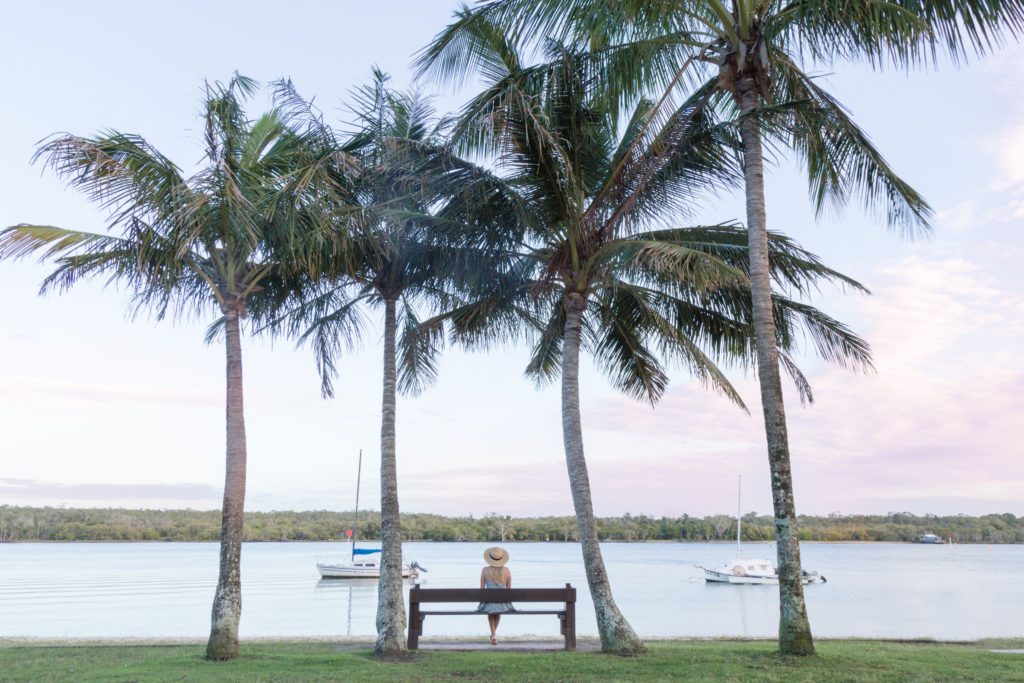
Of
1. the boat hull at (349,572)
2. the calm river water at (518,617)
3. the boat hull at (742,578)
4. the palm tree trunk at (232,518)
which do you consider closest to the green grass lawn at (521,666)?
the palm tree trunk at (232,518)

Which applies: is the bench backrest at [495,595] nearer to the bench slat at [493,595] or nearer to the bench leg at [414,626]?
the bench slat at [493,595]

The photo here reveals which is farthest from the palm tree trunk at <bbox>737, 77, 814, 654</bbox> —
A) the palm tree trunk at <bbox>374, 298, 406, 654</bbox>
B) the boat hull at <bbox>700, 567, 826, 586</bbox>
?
the boat hull at <bbox>700, 567, 826, 586</bbox>

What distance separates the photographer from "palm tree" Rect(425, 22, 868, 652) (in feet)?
36.9

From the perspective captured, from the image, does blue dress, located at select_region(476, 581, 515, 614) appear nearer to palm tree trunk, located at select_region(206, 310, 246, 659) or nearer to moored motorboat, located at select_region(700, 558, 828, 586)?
palm tree trunk, located at select_region(206, 310, 246, 659)

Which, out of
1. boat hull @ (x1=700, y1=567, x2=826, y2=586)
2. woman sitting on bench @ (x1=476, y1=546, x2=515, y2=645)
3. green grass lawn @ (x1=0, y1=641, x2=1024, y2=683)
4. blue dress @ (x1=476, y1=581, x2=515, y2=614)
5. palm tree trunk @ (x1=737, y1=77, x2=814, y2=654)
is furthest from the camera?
boat hull @ (x1=700, y1=567, x2=826, y2=586)

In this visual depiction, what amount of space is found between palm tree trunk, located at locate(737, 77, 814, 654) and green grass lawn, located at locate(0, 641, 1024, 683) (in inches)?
15.4

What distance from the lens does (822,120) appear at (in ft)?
35.6

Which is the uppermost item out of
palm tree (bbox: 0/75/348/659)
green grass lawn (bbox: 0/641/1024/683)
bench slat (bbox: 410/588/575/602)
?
palm tree (bbox: 0/75/348/659)

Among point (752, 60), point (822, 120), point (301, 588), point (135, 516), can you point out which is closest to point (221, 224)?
point (752, 60)

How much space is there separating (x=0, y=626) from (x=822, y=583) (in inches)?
1820

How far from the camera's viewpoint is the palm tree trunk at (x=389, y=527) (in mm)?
11516

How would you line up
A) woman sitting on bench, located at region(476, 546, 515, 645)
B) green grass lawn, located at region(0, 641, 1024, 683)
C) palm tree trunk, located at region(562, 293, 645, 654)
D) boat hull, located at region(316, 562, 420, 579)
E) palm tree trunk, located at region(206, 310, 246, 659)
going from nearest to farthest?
1. green grass lawn, located at region(0, 641, 1024, 683)
2. palm tree trunk, located at region(206, 310, 246, 659)
3. palm tree trunk, located at region(562, 293, 645, 654)
4. woman sitting on bench, located at region(476, 546, 515, 645)
5. boat hull, located at region(316, 562, 420, 579)

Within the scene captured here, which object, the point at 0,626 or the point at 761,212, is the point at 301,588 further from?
the point at 761,212

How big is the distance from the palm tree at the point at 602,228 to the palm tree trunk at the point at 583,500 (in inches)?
0.7
